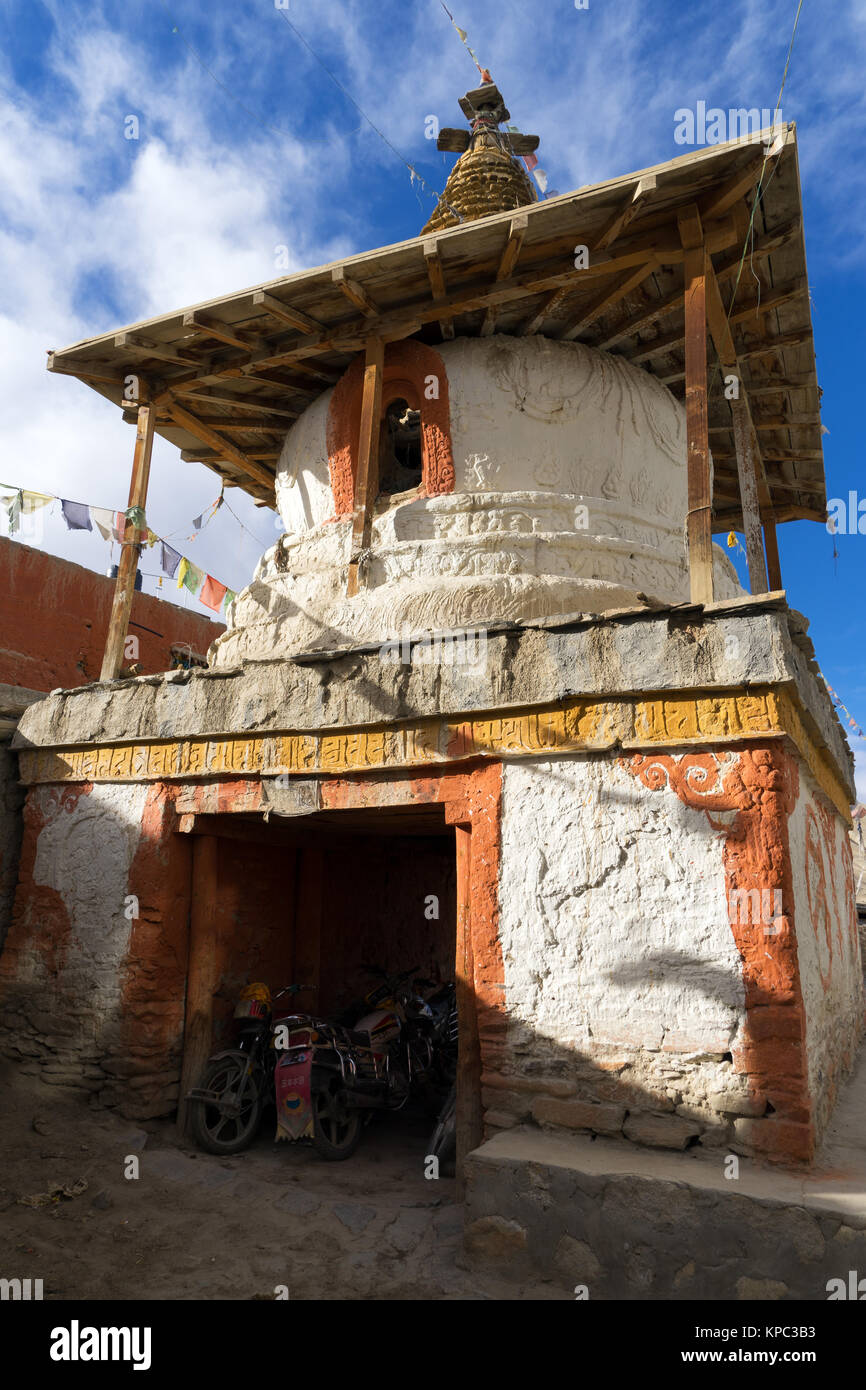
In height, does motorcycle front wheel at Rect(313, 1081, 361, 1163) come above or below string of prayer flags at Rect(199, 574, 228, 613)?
below

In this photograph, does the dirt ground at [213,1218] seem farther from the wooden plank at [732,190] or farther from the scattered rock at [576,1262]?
the wooden plank at [732,190]

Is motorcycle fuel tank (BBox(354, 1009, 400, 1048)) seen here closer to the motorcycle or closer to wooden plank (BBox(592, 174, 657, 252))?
the motorcycle

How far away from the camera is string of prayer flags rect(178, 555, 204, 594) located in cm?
1162

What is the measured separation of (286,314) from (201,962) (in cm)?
527

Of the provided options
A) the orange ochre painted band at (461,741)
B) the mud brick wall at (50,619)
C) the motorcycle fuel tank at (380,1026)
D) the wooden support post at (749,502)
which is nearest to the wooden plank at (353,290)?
the wooden support post at (749,502)

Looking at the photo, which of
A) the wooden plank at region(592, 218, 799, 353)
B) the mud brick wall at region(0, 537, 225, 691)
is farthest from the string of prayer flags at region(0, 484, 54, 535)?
the wooden plank at region(592, 218, 799, 353)

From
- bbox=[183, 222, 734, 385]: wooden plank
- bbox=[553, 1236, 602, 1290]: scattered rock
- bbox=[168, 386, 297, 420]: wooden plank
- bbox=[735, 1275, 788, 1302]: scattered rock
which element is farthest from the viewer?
bbox=[168, 386, 297, 420]: wooden plank

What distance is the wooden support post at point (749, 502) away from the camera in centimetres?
612

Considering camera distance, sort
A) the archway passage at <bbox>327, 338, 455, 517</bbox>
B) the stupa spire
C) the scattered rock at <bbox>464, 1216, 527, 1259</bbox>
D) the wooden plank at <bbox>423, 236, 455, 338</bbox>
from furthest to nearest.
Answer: the stupa spire, the archway passage at <bbox>327, 338, 455, 517</bbox>, the wooden plank at <bbox>423, 236, 455, 338</bbox>, the scattered rock at <bbox>464, 1216, 527, 1259</bbox>

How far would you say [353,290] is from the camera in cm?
683

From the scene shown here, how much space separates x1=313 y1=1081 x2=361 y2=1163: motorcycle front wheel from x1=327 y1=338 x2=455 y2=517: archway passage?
15.9 ft

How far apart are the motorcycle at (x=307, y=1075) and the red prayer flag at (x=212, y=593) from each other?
700 centimetres
